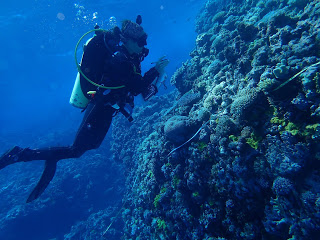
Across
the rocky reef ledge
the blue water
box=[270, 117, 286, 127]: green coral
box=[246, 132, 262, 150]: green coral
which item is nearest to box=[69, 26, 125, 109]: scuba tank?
the rocky reef ledge

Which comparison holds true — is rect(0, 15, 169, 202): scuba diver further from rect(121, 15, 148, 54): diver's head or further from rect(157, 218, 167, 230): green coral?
rect(157, 218, 167, 230): green coral

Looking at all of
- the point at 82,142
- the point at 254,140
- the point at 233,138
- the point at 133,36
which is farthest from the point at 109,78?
the point at 254,140

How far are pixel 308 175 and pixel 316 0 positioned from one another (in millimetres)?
5868

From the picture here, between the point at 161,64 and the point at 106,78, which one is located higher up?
the point at 106,78

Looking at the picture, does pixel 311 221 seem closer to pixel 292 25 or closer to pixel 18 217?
pixel 292 25

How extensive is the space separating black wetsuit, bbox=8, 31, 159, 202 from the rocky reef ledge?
213cm

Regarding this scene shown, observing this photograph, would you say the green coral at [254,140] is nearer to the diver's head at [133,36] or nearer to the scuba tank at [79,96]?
the diver's head at [133,36]

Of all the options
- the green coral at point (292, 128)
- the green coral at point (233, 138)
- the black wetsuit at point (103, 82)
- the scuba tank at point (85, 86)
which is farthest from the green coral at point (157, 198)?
the green coral at point (292, 128)

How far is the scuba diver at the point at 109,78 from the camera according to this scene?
4547mm

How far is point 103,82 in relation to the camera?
4.56 metres

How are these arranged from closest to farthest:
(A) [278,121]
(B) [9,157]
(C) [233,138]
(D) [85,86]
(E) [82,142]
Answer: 1. (A) [278,121]
2. (C) [233,138]
3. (B) [9,157]
4. (D) [85,86]
5. (E) [82,142]

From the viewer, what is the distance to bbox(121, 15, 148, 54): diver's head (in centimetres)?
457

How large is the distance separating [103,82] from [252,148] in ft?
12.8

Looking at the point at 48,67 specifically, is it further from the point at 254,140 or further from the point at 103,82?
the point at 254,140
